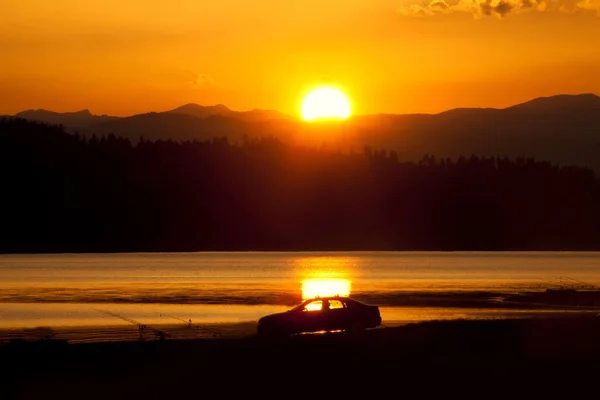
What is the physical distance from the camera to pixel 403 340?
40312 mm

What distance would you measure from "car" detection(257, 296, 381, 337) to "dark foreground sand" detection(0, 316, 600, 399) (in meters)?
1.32

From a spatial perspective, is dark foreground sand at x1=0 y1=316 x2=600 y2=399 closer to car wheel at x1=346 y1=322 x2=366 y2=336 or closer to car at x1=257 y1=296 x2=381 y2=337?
car wheel at x1=346 y1=322 x2=366 y2=336

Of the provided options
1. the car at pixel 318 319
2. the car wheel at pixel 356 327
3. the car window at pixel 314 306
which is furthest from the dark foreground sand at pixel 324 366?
the car window at pixel 314 306

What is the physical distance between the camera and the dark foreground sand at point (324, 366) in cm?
2870

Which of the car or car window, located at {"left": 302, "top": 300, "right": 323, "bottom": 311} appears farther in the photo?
car window, located at {"left": 302, "top": 300, "right": 323, "bottom": 311}

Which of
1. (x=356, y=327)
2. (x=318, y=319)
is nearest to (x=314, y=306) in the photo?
(x=318, y=319)

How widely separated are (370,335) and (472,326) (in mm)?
8545

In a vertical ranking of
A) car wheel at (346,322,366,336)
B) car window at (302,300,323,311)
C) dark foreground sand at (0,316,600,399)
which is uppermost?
car window at (302,300,323,311)

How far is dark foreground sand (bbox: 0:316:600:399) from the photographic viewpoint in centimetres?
2870

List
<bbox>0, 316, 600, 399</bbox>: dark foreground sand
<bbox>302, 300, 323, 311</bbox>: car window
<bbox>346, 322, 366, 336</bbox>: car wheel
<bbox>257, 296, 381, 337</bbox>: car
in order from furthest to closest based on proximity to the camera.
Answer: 1. <bbox>346, 322, 366, 336</bbox>: car wheel
2. <bbox>302, 300, 323, 311</bbox>: car window
3. <bbox>257, 296, 381, 337</bbox>: car
4. <bbox>0, 316, 600, 399</bbox>: dark foreground sand

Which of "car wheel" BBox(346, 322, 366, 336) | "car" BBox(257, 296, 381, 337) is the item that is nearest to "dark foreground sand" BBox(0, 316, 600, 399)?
"car wheel" BBox(346, 322, 366, 336)

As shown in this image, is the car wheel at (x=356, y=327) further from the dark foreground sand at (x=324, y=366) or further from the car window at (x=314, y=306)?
the car window at (x=314, y=306)

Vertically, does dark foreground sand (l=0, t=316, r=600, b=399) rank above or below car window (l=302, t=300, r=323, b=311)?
below

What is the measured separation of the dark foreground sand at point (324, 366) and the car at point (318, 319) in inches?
52.1
